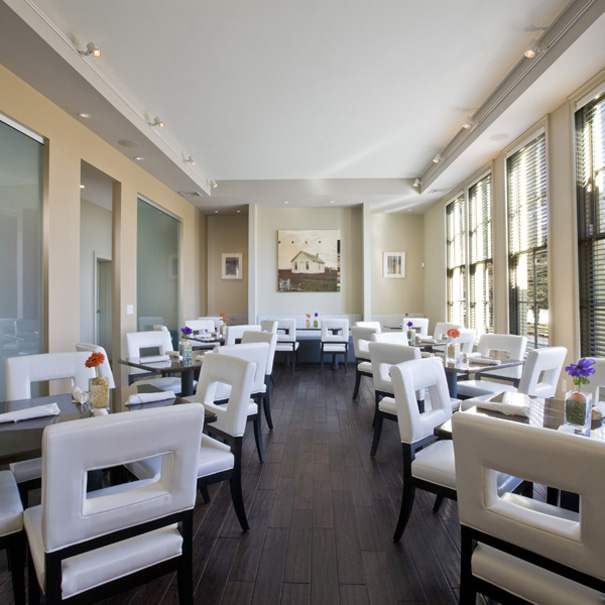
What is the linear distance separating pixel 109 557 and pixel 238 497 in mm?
956

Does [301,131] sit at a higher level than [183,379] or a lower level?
higher

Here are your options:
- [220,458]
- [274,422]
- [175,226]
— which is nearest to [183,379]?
[274,422]

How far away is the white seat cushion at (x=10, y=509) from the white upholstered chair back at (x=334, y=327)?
5.26 metres

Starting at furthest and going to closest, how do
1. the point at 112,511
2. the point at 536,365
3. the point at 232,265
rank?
the point at 232,265
the point at 536,365
the point at 112,511

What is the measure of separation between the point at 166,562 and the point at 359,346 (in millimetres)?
3667

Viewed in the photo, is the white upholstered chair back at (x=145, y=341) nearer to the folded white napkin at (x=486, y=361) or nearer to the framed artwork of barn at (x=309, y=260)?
the folded white napkin at (x=486, y=361)

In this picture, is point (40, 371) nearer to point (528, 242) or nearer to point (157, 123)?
point (157, 123)

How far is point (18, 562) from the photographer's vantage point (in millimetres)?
1390

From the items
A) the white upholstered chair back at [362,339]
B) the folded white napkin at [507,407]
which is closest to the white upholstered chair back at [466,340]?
the white upholstered chair back at [362,339]

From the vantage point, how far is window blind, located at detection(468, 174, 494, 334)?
5328mm

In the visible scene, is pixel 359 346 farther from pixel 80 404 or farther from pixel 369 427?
pixel 80 404

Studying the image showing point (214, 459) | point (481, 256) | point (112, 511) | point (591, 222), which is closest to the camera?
point (112, 511)

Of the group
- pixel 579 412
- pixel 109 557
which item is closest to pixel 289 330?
pixel 579 412

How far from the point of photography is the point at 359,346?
15.5 ft
